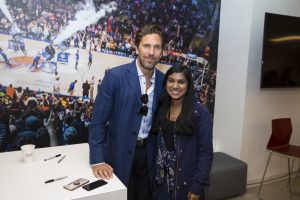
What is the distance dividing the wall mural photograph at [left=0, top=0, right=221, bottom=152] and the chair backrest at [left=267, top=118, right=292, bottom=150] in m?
1.58

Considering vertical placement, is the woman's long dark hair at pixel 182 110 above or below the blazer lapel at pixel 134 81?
below

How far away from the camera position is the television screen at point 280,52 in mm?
2828

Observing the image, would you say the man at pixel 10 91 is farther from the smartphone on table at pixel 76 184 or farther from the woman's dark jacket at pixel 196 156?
the woman's dark jacket at pixel 196 156

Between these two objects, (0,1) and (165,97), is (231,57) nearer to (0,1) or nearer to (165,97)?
(165,97)

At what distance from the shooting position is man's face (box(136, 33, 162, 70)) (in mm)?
1654

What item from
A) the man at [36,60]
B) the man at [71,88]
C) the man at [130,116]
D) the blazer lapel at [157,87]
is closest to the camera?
the man at [130,116]

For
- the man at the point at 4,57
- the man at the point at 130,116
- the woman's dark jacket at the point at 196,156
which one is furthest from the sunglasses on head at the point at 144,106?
the man at the point at 4,57

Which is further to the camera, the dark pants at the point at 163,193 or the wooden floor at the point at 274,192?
the wooden floor at the point at 274,192

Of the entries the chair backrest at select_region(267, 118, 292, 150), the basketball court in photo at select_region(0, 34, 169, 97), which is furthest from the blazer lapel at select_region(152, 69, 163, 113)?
the chair backrest at select_region(267, 118, 292, 150)

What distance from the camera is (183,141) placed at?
1.63 meters

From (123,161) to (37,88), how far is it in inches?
40.6

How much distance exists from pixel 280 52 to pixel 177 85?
189 centimetres

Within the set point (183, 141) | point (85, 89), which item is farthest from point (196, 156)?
point (85, 89)

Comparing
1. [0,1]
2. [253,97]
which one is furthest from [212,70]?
[0,1]
